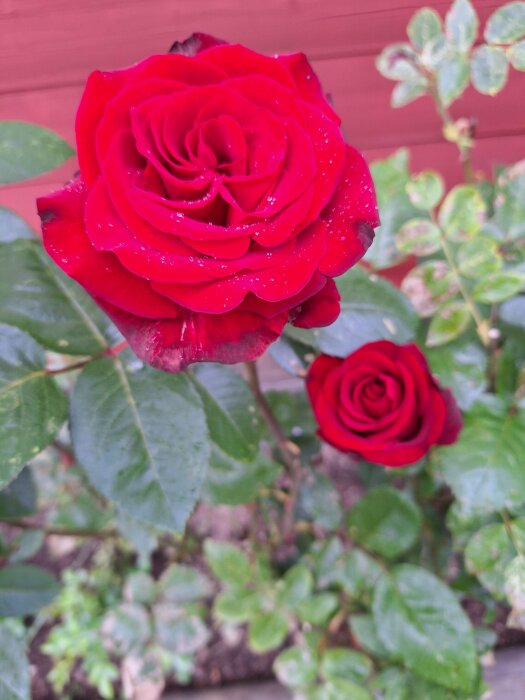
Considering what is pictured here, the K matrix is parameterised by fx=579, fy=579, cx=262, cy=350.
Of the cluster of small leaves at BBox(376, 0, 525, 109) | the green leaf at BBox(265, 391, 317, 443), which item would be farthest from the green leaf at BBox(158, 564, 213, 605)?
the cluster of small leaves at BBox(376, 0, 525, 109)

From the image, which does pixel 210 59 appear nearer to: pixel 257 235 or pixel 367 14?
pixel 257 235

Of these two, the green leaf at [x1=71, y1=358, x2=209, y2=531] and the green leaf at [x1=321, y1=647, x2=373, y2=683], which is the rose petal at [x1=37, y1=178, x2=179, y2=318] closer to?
the green leaf at [x1=71, y1=358, x2=209, y2=531]

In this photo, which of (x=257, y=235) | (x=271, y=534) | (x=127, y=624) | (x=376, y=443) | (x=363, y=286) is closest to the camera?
(x=257, y=235)

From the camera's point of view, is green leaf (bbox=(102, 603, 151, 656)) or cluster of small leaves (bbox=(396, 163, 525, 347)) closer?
cluster of small leaves (bbox=(396, 163, 525, 347))

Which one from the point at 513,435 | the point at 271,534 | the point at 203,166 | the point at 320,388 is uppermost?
the point at 203,166

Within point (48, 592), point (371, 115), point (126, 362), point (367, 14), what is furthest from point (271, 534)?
point (367, 14)

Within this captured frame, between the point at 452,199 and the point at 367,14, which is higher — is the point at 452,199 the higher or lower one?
the lower one
